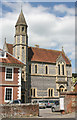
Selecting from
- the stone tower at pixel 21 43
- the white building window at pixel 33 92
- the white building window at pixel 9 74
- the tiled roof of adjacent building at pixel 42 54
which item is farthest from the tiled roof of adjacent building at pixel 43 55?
the white building window at pixel 9 74

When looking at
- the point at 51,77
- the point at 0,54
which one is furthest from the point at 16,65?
the point at 51,77

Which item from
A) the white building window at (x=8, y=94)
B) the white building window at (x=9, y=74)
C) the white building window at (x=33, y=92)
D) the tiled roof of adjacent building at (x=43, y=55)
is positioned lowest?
the white building window at (x=33, y=92)

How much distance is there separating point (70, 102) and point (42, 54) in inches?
1125

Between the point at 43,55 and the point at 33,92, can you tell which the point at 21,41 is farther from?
the point at 33,92

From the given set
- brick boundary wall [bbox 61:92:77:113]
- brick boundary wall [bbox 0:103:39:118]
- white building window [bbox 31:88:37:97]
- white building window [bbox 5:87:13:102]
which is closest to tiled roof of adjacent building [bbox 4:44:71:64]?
white building window [bbox 31:88:37:97]

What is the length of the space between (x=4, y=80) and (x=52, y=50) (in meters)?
25.0

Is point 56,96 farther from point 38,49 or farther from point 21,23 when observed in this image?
point 21,23

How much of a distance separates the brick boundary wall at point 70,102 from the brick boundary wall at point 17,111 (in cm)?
291

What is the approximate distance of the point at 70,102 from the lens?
1622 centimetres

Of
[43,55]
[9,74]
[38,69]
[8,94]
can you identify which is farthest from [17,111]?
[43,55]

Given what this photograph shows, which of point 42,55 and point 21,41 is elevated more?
point 21,41

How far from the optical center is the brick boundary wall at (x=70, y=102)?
1617cm

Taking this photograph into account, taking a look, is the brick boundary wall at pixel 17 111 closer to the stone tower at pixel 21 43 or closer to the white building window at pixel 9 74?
the white building window at pixel 9 74

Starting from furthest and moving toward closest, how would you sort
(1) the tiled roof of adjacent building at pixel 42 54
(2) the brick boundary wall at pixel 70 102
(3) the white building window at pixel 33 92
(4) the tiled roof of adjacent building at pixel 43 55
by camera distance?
(4) the tiled roof of adjacent building at pixel 43 55 → (1) the tiled roof of adjacent building at pixel 42 54 → (3) the white building window at pixel 33 92 → (2) the brick boundary wall at pixel 70 102
